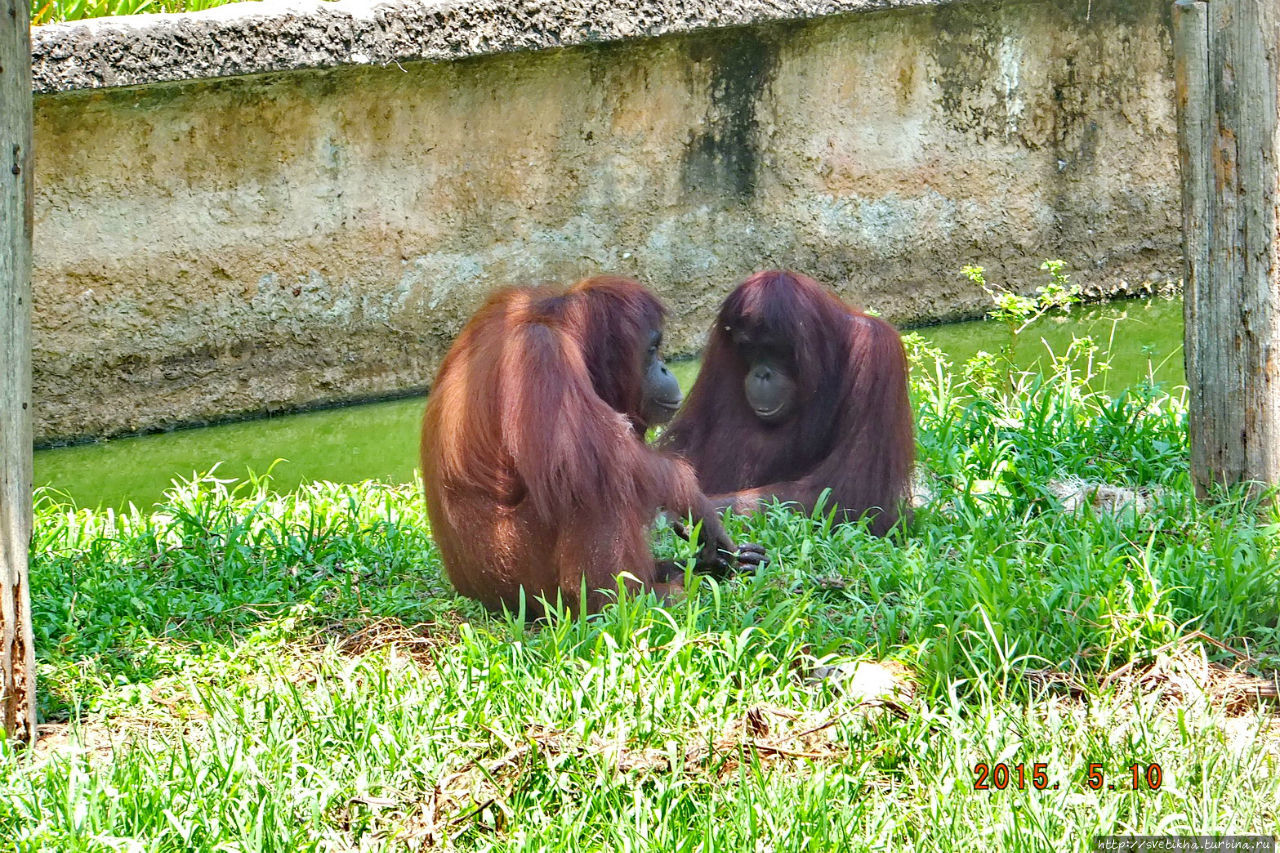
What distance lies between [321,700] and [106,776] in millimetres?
464

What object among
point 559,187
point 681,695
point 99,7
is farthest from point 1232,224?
point 99,7

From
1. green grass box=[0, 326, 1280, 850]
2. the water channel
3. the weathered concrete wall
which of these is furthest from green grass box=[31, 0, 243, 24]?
green grass box=[0, 326, 1280, 850]

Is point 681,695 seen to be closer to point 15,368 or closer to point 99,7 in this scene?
point 15,368

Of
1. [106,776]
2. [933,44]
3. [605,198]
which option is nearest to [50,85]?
[605,198]

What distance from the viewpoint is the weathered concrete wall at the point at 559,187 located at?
6.38m

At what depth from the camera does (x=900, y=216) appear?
7.71 meters

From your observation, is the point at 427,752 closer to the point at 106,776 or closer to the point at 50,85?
the point at 106,776

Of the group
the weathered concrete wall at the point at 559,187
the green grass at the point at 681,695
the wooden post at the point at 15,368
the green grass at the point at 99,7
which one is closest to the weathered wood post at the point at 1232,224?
the green grass at the point at 681,695

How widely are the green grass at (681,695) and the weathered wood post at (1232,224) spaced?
23 cm

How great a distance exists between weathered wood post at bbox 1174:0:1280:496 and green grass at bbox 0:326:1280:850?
0.23 meters

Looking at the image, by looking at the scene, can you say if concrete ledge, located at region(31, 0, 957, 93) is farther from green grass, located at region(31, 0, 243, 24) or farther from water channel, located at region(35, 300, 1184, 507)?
water channel, located at region(35, 300, 1184, 507)

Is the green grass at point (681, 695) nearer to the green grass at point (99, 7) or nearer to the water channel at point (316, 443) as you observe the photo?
the water channel at point (316, 443)

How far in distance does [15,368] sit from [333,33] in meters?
3.59

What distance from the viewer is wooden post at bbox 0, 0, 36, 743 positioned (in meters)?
2.88
